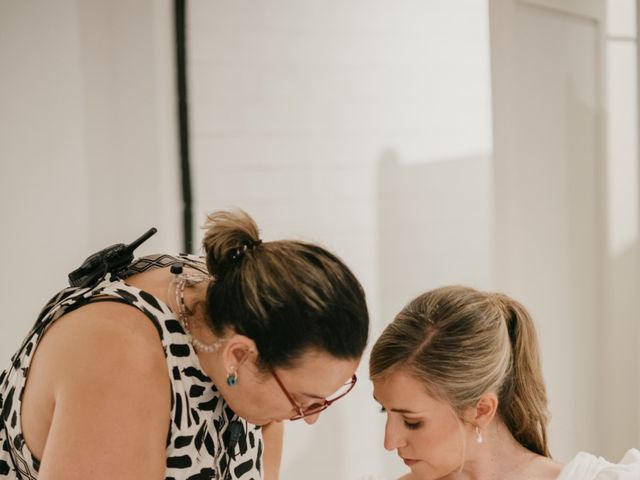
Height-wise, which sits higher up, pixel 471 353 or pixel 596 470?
pixel 471 353

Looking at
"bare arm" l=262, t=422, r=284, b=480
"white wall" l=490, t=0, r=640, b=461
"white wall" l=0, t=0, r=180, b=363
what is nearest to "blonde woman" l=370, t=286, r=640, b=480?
"bare arm" l=262, t=422, r=284, b=480

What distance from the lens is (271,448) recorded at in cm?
166

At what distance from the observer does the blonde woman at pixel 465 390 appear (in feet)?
5.13

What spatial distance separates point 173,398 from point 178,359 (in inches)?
2.3

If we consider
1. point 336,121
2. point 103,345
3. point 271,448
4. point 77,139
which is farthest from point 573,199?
point 103,345

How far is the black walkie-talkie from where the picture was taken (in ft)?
4.22

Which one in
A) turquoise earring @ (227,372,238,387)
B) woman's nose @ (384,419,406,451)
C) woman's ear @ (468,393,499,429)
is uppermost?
turquoise earring @ (227,372,238,387)

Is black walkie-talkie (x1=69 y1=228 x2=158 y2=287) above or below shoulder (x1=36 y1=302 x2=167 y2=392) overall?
above

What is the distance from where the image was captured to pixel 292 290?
1.15m

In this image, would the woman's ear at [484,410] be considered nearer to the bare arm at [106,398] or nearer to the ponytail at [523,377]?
the ponytail at [523,377]

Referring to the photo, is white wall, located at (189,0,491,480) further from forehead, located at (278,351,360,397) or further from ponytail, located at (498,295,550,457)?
forehead, located at (278,351,360,397)

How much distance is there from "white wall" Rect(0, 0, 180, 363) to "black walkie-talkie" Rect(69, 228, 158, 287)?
106 centimetres

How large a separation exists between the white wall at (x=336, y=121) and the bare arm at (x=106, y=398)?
53.2 inches

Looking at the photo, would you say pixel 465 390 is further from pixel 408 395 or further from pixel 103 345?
pixel 103 345
